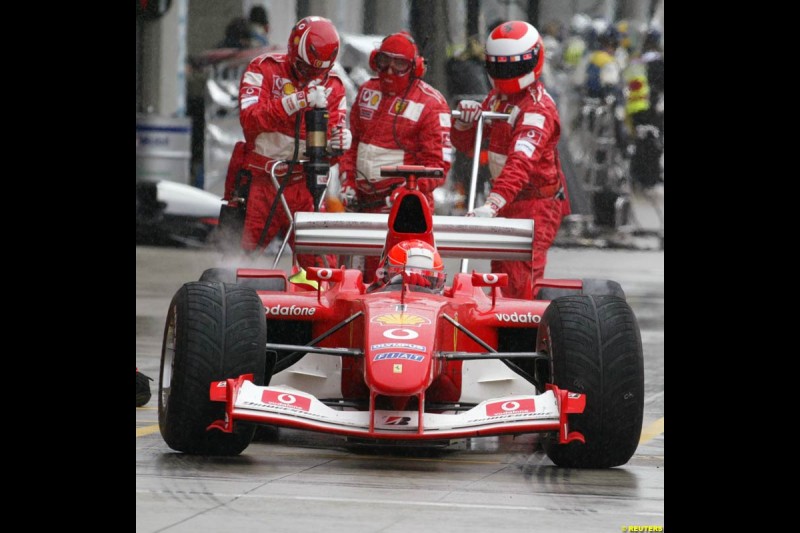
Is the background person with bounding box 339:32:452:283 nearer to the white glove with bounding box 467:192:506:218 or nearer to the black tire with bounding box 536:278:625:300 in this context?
the white glove with bounding box 467:192:506:218

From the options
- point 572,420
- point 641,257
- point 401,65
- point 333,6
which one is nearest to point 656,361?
point 401,65

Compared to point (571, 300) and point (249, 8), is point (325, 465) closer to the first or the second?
point (571, 300)

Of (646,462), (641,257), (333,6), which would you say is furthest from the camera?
(641,257)

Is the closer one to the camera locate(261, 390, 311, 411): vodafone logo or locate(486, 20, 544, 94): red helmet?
locate(261, 390, 311, 411): vodafone logo

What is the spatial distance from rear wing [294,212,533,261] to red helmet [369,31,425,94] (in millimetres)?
1897

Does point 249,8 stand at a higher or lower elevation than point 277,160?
higher

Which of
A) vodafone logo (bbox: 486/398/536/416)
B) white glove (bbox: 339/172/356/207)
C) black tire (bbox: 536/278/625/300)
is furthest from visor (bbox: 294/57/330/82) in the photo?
vodafone logo (bbox: 486/398/536/416)

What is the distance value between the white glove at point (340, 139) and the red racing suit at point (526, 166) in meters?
0.80

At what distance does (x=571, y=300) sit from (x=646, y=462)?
0.93m

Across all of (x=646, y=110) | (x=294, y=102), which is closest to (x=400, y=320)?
(x=294, y=102)

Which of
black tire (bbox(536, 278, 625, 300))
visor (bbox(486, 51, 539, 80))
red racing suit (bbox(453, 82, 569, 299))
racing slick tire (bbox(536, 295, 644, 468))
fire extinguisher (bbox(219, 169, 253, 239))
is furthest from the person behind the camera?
fire extinguisher (bbox(219, 169, 253, 239))

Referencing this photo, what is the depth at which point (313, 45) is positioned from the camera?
408 inches

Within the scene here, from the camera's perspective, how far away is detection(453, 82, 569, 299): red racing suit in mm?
10281

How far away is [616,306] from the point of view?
7.27 metres
